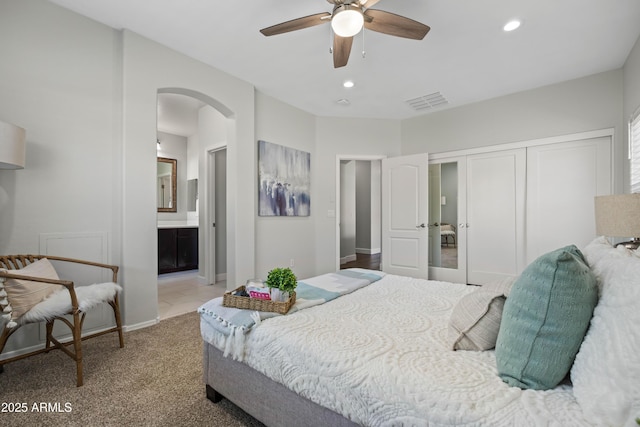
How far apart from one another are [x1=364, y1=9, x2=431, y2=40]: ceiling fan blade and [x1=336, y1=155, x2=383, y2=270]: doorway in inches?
175

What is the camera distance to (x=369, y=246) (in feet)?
25.3

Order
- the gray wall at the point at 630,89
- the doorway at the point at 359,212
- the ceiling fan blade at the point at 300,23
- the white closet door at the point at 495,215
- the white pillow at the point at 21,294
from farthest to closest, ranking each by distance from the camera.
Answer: the doorway at the point at 359,212
the white closet door at the point at 495,215
the gray wall at the point at 630,89
the ceiling fan blade at the point at 300,23
the white pillow at the point at 21,294

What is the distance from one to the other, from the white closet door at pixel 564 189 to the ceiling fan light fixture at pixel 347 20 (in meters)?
3.16

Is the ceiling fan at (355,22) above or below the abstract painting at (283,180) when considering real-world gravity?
above

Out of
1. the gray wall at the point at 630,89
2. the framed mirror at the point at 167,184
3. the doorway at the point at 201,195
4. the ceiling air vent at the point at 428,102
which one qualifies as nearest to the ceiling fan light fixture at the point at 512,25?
the gray wall at the point at 630,89

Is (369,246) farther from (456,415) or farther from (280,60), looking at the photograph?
(456,415)

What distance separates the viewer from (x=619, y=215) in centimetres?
179

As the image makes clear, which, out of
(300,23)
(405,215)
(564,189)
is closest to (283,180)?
(405,215)

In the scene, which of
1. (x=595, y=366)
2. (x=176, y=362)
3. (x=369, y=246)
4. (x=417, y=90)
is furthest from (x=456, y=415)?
(x=369, y=246)

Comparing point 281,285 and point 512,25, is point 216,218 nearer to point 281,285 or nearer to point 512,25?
point 281,285

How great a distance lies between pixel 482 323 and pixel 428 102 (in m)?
3.82

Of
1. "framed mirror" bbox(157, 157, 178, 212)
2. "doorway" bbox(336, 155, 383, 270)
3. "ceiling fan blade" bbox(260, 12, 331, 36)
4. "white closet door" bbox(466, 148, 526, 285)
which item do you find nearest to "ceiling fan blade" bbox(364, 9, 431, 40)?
"ceiling fan blade" bbox(260, 12, 331, 36)

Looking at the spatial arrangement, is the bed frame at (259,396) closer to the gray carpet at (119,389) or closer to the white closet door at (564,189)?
the gray carpet at (119,389)

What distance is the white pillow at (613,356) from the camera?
681 mm
